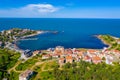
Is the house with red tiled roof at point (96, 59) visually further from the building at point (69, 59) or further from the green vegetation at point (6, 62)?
the green vegetation at point (6, 62)

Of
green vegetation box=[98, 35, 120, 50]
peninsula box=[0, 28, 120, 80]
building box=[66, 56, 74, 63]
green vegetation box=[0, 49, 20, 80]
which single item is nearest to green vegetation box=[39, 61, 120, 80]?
peninsula box=[0, 28, 120, 80]

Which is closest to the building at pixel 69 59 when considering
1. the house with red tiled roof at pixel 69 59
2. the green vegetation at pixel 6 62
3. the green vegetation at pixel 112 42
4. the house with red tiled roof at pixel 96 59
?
the house with red tiled roof at pixel 69 59

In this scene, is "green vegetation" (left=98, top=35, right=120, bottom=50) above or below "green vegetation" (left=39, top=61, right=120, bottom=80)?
below

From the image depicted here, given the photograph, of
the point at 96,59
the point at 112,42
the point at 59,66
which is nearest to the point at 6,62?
the point at 59,66

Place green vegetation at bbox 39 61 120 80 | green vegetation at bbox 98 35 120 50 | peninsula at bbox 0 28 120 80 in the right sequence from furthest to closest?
green vegetation at bbox 98 35 120 50
peninsula at bbox 0 28 120 80
green vegetation at bbox 39 61 120 80

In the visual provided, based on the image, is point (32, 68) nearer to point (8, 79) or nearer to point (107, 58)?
point (8, 79)

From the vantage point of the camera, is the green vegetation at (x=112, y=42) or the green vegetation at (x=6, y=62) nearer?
the green vegetation at (x=6, y=62)

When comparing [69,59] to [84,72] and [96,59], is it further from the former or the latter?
[84,72]

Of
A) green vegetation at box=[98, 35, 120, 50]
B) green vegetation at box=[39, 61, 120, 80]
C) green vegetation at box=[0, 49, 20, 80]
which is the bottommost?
green vegetation at box=[98, 35, 120, 50]

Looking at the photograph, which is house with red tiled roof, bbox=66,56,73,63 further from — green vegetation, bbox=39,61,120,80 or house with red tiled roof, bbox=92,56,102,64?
house with red tiled roof, bbox=92,56,102,64

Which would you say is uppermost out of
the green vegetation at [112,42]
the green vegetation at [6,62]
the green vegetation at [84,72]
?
the green vegetation at [84,72]

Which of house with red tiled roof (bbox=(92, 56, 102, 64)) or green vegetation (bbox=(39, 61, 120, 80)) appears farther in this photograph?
house with red tiled roof (bbox=(92, 56, 102, 64))

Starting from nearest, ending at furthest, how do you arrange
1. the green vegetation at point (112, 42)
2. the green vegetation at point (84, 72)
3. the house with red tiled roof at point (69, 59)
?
1. the green vegetation at point (84, 72)
2. the house with red tiled roof at point (69, 59)
3. the green vegetation at point (112, 42)
